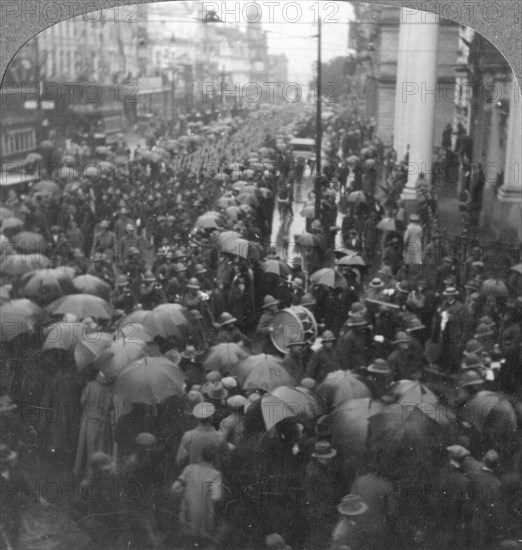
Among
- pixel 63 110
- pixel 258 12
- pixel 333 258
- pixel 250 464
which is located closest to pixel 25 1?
pixel 63 110

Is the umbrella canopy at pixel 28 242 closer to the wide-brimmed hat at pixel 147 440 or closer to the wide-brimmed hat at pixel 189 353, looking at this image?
the wide-brimmed hat at pixel 189 353

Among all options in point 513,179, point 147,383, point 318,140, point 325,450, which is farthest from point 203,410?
point 513,179

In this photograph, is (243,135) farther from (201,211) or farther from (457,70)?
(457,70)

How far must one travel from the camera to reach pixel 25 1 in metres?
4.96

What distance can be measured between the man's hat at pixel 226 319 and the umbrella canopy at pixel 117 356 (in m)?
0.46

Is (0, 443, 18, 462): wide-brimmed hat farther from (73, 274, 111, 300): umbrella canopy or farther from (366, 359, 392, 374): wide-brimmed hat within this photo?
(366, 359, 392, 374): wide-brimmed hat

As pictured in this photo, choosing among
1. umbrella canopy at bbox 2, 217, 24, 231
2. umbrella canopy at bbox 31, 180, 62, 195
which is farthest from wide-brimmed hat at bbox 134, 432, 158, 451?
umbrella canopy at bbox 31, 180, 62, 195

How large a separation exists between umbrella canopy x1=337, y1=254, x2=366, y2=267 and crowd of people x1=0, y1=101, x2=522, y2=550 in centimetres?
2

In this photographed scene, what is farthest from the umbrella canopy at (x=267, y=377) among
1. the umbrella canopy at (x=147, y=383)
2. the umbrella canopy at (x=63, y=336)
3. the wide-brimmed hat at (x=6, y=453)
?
the wide-brimmed hat at (x=6, y=453)

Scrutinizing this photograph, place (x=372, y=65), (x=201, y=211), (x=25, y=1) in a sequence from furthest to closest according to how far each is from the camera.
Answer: (x=201, y=211)
(x=372, y=65)
(x=25, y=1)

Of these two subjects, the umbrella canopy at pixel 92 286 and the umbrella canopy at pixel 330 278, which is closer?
the umbrella canopy at pixel 330 278

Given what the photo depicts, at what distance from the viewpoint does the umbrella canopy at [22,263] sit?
5.35 meters

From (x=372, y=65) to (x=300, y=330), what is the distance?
1.58 metres

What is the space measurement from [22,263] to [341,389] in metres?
1.98
